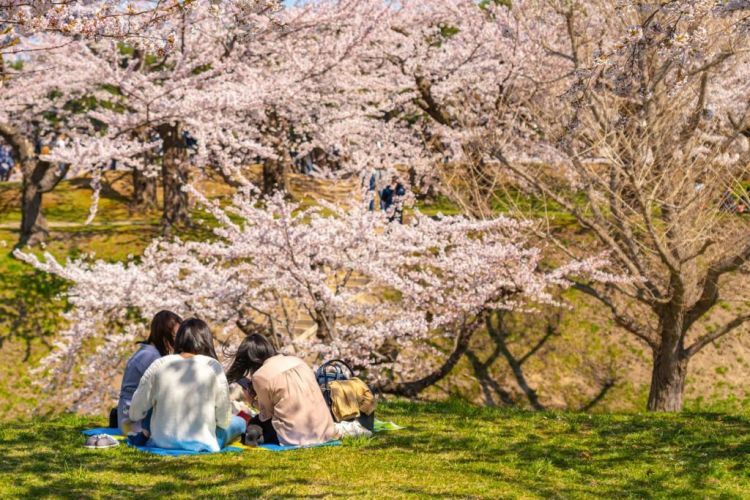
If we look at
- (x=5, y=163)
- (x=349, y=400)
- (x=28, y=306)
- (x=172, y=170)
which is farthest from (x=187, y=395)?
(x=5, y=163)

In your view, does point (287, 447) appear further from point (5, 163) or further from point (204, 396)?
point (5, 163)

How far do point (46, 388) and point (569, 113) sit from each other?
993 centimetres

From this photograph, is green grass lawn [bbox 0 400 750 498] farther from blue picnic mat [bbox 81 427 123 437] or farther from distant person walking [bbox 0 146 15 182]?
distant person walking [bbox 0 146 15 182]

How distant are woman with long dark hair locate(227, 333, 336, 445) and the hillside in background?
9317 mm

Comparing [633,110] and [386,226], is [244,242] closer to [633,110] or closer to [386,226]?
[386,226]

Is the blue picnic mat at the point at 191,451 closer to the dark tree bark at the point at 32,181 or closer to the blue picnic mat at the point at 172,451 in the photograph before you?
the blue picnic mat at the point at 172,451

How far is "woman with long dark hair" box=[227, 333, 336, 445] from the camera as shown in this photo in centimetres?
769

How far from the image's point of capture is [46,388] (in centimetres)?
1547

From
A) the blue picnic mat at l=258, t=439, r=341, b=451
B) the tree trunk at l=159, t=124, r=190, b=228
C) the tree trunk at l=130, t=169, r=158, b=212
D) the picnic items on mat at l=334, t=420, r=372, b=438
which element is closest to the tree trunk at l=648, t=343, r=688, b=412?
Result: the picnic items on mat at l=334, t=420, r=372, b=438

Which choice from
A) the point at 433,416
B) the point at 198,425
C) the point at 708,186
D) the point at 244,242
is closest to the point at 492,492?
the point at 198,425

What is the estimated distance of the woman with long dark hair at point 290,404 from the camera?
25.2 ft

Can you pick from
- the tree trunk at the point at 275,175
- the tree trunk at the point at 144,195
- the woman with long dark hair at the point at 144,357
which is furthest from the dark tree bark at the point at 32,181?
the woman with long dark hair at the point at 144,357

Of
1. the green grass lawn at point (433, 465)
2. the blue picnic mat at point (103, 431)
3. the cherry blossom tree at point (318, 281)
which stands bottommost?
the green grass lawn at point (433, 465)

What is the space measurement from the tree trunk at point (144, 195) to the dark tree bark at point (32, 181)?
20.4 feet
